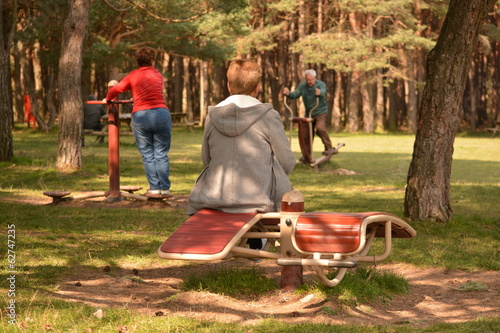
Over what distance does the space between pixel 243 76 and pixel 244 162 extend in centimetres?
62

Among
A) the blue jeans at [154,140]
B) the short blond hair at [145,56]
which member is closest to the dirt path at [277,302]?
the blue jeans at [154,140]

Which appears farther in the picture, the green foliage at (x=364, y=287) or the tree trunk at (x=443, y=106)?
the tree trunk at (x=443, y=106)

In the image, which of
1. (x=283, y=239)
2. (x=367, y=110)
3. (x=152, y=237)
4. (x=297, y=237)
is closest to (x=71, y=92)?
(x=152, y=237)

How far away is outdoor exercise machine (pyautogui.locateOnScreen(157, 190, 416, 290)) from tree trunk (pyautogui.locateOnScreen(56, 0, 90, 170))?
912 centimetres

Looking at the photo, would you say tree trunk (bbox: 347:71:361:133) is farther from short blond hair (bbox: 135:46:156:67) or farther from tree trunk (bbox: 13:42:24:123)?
short blond hair (bbox: 135:46:156:67)

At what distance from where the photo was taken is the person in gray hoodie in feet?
18.2

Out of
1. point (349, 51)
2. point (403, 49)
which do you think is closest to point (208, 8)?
point (349, 51)

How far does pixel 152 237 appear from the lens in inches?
306

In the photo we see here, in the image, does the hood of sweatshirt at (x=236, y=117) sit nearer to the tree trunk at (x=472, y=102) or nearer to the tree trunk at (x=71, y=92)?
the tree trunk at (x=71, y=92)

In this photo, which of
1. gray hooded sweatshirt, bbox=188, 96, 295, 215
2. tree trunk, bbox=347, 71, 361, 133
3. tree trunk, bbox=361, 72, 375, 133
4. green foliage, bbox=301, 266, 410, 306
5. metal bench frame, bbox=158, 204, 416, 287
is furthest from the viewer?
tree trunk, bbox=361, 72, 375, 133

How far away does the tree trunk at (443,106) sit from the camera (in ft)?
27.7

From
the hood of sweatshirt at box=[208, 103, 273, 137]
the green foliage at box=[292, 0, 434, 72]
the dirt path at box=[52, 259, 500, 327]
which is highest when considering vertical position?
the green foliage at box=[292, 0, 434, 72]

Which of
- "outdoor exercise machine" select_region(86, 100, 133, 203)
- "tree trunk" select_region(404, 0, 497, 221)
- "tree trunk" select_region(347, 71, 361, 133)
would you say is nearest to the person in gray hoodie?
"tree trunk" select_region(404, 0, 497, 221)

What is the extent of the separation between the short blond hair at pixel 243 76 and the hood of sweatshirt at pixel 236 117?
15 centimetres
